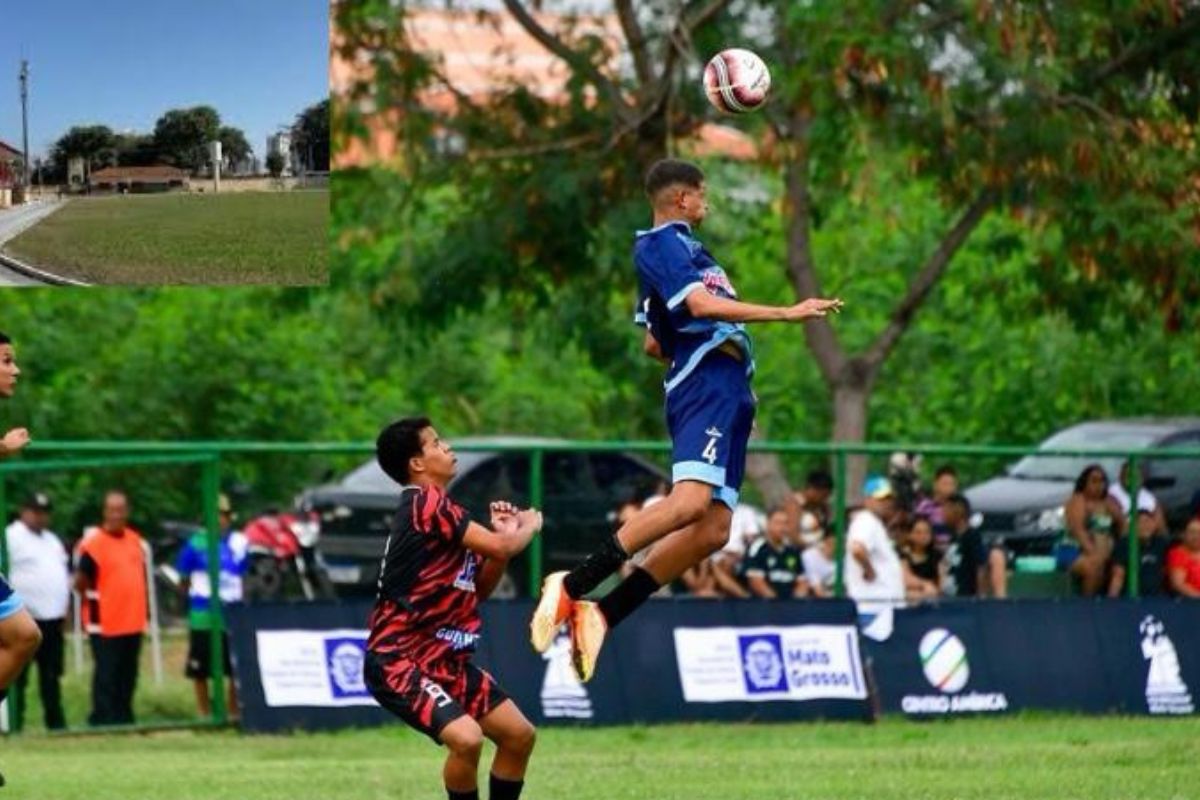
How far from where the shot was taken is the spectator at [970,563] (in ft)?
72.0

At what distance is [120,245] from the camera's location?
615 inches

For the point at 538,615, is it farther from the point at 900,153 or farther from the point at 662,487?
the point at 900,153

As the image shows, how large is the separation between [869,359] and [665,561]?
632 inches

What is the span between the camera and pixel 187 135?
51.6 ft

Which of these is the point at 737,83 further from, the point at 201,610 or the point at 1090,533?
the point at 1090,533

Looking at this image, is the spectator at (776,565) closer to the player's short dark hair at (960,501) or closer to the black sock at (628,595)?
the player's short dark hair at (960,501)

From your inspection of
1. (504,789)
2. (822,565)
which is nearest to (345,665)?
→ (822,565)

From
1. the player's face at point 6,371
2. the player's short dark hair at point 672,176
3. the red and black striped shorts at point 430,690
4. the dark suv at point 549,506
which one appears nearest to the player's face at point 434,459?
the red and black striped shorts at point 430,690

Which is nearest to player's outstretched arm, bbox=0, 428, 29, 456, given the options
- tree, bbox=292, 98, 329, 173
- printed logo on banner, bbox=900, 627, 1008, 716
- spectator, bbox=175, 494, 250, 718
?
tree, bbox=292, 98, 329, 173

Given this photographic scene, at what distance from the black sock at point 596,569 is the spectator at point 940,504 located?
1003cm

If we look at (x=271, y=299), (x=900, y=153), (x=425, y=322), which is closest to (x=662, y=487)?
(x=900, y=153)

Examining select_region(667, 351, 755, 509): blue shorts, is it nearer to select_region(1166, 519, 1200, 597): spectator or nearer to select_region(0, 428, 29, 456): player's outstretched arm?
select_region(0, 428, 29, 456): player's outstretched arm

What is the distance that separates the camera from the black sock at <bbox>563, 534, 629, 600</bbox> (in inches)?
484

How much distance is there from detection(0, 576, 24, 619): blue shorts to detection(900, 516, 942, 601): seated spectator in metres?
10.0
